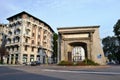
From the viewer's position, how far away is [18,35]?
65438mm

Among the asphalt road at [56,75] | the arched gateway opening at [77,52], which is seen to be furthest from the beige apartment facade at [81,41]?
the asphalt road at [56,75]

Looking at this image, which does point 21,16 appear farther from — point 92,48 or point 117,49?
point 117,49

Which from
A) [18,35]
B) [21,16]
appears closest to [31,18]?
[21,16]

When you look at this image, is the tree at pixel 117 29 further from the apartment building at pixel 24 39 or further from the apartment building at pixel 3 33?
the apartment building at pixel 3 33

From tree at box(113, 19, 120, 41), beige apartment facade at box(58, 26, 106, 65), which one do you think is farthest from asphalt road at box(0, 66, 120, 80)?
tree at box(113, 19, 120, 41)

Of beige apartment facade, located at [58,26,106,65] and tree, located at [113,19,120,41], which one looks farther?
tree, located at [113,19,120,41]

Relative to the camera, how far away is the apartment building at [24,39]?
212 feet

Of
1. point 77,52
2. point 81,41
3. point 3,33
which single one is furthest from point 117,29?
point 3,33

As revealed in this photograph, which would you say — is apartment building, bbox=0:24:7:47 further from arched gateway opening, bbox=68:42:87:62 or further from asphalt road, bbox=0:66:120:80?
asphalt road, bbox=0:66:120:80

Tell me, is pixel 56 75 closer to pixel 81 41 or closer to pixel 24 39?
pixel 81 41

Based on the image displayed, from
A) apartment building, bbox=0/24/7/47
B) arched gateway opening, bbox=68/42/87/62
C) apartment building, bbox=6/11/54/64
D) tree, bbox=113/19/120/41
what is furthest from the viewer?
apartment building, bbox=0/24/7/47

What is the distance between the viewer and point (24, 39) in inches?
2576

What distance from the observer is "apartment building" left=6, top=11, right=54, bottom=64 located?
6462cm

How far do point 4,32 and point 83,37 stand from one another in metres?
44.7
